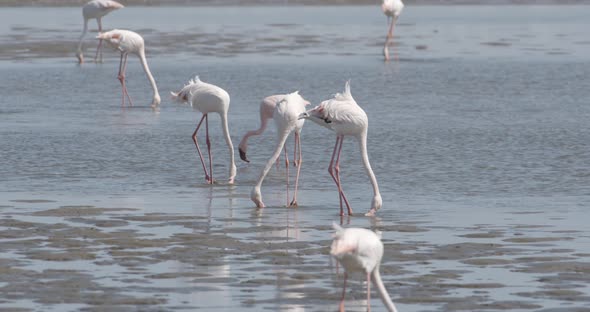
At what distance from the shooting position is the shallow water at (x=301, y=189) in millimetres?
7863

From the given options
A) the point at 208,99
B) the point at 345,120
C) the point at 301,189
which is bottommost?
the point at 301,189

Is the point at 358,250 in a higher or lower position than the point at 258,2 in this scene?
higher

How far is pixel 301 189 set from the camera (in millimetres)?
12141

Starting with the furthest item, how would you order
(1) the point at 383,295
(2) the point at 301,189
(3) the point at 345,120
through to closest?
(2) the point at 301,189 → (3) the point at 345,120 → (1) the point at 383,295

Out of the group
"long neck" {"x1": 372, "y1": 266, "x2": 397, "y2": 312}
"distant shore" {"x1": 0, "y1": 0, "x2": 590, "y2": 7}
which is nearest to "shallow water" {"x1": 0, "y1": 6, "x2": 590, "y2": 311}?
"long neck" {"x1": 372, "y1": 266, "x2": 397, "y2": 312}

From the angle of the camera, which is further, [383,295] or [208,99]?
[208,99]

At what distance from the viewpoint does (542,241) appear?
365 inches

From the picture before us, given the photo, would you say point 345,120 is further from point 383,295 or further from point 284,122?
point 383,295

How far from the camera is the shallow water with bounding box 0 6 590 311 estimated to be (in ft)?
Result: 25.8

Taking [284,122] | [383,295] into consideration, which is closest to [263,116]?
[284,122]

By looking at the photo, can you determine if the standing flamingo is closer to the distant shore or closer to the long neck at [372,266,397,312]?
the long neck at [372,266,397,312]

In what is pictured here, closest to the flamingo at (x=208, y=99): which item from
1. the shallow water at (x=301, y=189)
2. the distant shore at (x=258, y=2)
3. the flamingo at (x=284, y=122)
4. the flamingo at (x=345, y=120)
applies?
the shallow water at (x=301, y=189)

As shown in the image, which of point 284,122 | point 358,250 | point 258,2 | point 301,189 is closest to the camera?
point 358,250

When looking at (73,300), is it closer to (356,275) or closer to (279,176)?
(356,275)
